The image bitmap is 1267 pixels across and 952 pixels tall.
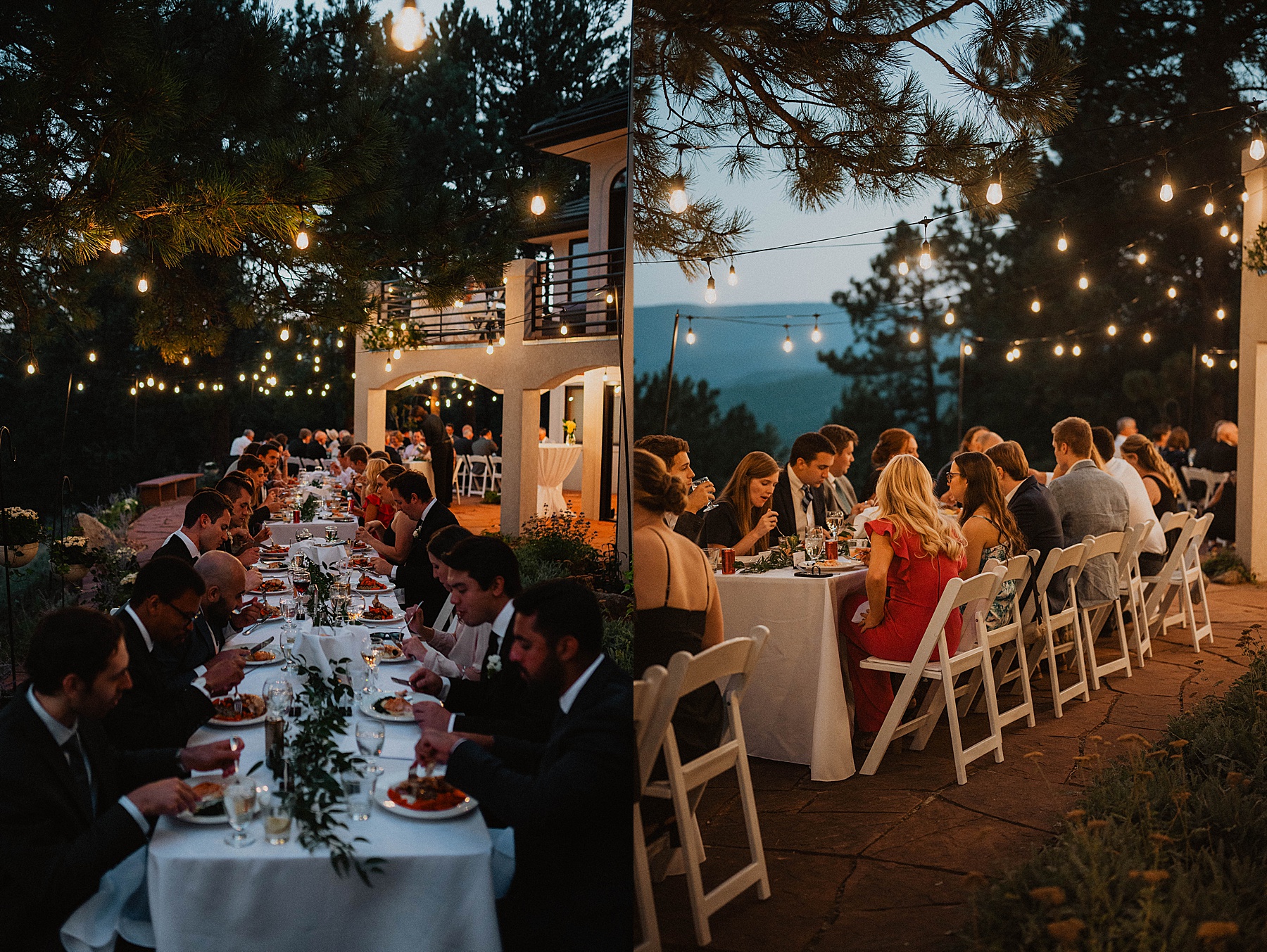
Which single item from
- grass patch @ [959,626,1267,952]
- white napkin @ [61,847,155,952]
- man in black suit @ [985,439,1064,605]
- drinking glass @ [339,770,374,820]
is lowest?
grass patch @ [959,626,1267,952]

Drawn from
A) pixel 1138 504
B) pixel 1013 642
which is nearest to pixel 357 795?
pixel 1013 642

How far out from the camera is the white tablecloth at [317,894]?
6.11 feet

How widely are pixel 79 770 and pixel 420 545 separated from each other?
2275 mm

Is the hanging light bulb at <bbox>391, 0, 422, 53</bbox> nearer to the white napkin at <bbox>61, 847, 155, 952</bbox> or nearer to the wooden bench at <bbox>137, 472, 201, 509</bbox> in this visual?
the wooden bench at <bbox>137, 472, 201, 509</bbox>

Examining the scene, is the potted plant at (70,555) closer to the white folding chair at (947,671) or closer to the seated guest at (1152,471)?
the white folding chair at (947,671)

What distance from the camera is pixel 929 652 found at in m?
4.08

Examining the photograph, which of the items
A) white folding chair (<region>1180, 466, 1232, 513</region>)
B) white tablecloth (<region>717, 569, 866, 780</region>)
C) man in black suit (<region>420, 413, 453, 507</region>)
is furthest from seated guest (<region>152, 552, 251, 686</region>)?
white folding chair (<region>1180, 466, 1232, 513</region>)

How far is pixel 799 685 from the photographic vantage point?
4.00 metres

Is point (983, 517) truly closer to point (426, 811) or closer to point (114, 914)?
point (426, 811)

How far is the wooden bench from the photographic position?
339cm

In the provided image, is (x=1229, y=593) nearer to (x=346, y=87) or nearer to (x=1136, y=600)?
Result: (x=1136, y=600)

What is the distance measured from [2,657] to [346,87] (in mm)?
2172

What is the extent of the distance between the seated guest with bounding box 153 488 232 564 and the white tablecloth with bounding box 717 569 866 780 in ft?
6.87

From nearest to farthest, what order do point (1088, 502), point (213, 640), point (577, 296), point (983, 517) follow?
point (577, 296)
point (213, 640)
point (983, 517)
point (1088, 502)
